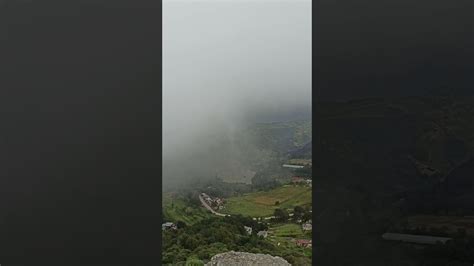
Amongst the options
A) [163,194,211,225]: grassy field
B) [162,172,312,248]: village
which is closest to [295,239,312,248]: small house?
[162,172,312,248]: village

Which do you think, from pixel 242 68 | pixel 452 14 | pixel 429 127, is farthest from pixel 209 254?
pixel 452 14

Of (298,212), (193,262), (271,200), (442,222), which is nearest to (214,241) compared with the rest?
(193,262)

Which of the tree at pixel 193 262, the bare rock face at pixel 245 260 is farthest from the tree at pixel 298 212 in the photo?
the tree at pixel 193 262

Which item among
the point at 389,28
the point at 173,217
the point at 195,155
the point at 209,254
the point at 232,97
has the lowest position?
the point at 209,254

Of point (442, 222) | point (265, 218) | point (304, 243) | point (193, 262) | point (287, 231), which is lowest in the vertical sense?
point (193, 262)

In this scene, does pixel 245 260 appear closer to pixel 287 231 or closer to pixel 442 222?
pixel 287 231

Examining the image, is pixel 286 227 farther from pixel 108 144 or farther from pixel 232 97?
pixel 108 144
